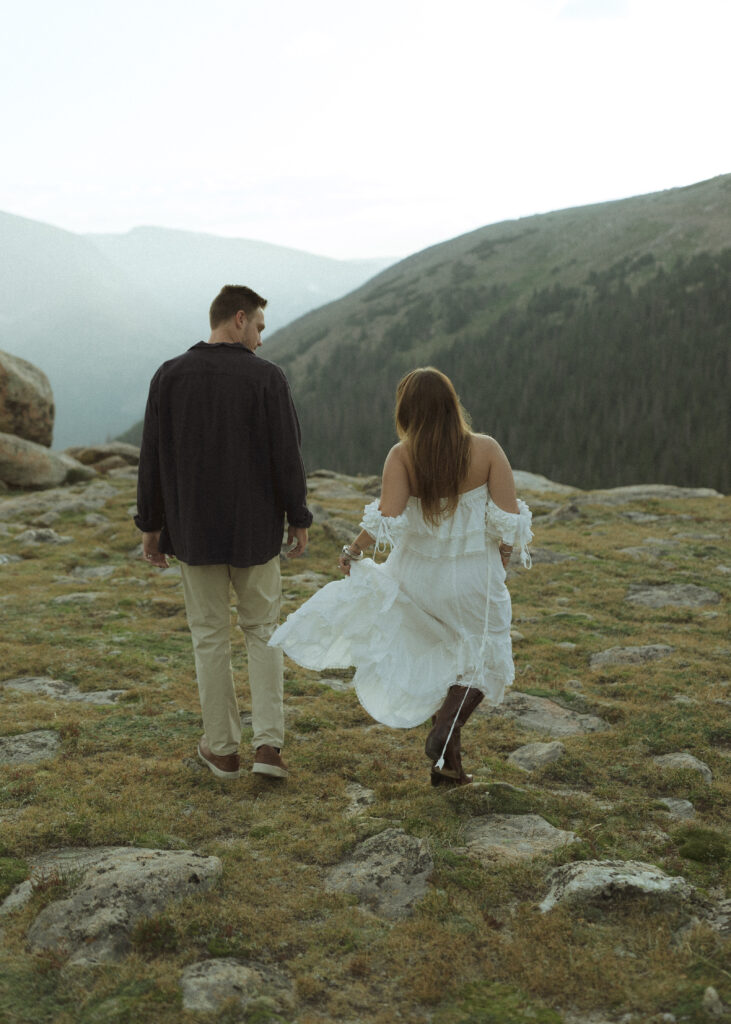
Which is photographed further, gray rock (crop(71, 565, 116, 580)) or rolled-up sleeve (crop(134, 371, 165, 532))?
gray rock (crop(71, 565, 116, 580))

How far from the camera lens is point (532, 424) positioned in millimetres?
112250

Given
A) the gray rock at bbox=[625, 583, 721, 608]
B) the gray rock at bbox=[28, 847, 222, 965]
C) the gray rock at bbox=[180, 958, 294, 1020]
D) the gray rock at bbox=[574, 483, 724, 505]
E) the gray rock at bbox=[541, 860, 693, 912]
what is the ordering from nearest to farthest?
the gray rock at bbox=[180, 958, 294, 1020]
the gray rock at bbox=[28, 847, 222, 965]
the gray rock at bbox=[541, 860, 693, 912]
the gray rock at bbox=[625, 583, 721, 608]
the gray rock at bbox=[574, 483, 724, 505]

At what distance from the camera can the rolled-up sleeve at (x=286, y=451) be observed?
5090 millimetres

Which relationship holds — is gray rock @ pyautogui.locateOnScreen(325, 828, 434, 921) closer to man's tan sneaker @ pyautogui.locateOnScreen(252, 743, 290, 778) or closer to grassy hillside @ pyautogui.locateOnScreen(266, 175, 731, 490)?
man's tan sneaker @ pyautogui.locateOnScreen(252, 743, 290, 778)

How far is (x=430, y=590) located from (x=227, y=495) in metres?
1.42

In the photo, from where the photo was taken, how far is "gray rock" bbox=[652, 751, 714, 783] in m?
A: 5.41

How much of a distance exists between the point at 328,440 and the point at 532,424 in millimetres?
32432

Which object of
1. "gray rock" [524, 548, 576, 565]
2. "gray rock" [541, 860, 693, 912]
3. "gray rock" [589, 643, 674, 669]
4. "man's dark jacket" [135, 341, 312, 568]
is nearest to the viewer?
"gray rock" [541, 860, 693, 912]

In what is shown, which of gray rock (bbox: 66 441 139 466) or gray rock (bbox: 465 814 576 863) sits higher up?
gray rock (bbox: 465 814 576 863)

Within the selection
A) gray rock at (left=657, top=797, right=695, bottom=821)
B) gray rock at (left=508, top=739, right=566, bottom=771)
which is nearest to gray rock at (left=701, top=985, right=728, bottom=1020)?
gray rock at (left=657, top=797, right=695, bottom=821)

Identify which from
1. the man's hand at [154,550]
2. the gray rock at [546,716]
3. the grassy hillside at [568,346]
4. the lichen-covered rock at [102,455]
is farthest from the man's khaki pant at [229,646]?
the grassy hillside at [568,346]

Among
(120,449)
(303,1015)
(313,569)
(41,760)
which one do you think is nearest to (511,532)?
(303,1015)

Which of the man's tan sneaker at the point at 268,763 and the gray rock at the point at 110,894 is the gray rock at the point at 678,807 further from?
the gray rock at the point at 110,894

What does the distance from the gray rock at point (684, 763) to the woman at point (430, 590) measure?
4.93 feet
